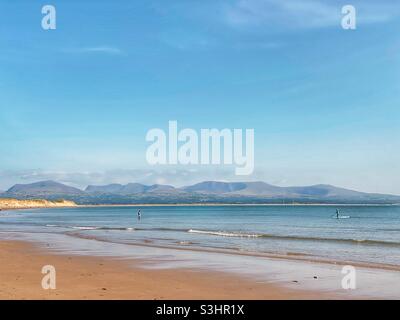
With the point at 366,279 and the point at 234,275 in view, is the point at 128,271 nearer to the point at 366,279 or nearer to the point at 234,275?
the point at 234,275

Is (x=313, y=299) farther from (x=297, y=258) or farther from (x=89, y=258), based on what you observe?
(x=89, y=258)

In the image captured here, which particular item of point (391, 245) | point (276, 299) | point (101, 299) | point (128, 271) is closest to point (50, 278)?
point (128, 271)

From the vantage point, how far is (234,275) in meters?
17.2

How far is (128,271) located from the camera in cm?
1812

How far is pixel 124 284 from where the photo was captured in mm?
14672

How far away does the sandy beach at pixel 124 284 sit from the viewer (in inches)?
503

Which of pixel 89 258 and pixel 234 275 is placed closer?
pixel 234 275

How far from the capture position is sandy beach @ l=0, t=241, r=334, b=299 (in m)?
12.8
